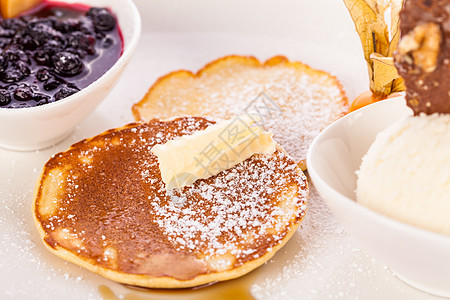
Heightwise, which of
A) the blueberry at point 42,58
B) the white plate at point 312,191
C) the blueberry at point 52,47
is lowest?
the white plate at point 312,191

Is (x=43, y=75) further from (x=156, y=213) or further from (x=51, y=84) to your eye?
(x=156, y=213)

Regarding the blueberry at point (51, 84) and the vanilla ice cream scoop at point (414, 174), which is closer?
the vanilla ice cream scoop at point (414, 174)

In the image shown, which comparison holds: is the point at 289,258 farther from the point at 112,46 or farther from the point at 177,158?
the point at 112,46

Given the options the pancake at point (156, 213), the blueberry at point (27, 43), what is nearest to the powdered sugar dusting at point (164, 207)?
the pancake at point (156, 213)

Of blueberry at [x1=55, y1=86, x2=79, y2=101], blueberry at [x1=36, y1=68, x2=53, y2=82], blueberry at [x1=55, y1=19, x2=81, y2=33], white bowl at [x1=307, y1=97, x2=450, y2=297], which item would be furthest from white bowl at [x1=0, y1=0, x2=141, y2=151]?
white bowl at [x1=307, y1=97, x2=450, y2=297]

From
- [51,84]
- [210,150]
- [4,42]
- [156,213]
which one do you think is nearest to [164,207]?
[156,213]

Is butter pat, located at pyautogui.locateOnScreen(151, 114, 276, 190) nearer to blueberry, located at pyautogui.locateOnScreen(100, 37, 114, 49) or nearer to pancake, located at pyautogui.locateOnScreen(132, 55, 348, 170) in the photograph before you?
pancake, located at pyautogui.locateOnScreen(132, 55, 348, 170)

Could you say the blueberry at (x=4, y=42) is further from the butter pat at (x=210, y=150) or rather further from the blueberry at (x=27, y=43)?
the butter pat at (x=210, y=150)
